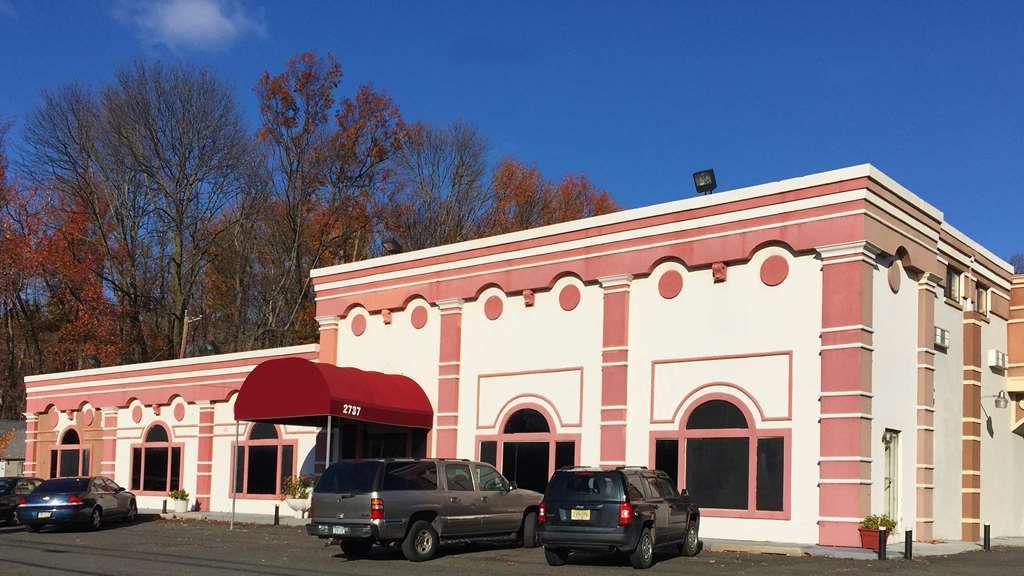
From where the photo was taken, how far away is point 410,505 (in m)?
20.1

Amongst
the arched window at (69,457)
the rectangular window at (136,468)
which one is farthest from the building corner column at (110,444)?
the arched window at (69,457)

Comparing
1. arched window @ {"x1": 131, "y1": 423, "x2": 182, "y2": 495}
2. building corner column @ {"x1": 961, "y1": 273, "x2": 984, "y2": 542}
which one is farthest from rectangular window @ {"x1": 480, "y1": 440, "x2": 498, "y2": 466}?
arched window @ {"x1": 131, "y1": 423, "x2": 182, "y2": 495}

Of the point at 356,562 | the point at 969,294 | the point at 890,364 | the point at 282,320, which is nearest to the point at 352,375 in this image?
the point at 356,562

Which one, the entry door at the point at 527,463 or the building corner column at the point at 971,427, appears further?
the entry door at the point at 527,463

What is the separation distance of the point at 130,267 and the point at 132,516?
25.6 meters

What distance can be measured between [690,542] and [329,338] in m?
15.2

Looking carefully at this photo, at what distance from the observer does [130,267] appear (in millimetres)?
55250

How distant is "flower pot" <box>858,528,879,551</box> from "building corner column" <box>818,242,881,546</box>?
147 millimetres

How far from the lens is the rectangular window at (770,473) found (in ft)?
73.4

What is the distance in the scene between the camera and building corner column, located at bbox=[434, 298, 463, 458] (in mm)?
28969

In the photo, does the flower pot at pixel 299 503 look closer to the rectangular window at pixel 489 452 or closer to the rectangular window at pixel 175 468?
the rectangular window at pixel 489 452

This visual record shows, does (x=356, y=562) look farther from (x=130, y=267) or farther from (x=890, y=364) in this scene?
(x=130, y=267)

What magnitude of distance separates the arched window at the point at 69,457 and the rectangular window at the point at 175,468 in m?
6.02

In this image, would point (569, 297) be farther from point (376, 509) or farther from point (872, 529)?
point (872, 529)
